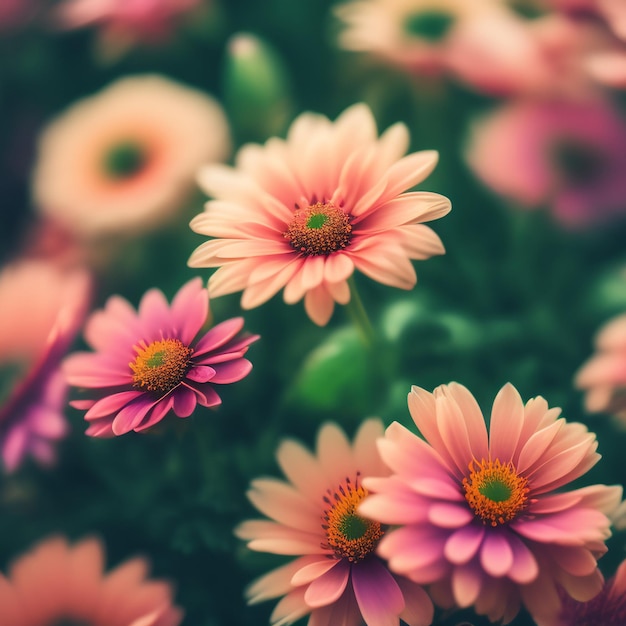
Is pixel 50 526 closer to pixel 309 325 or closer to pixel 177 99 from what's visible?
pixel 309 325

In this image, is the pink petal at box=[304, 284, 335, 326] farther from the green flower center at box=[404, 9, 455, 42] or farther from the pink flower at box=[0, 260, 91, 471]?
the green flower center at box=[404, 9, 455, 42]

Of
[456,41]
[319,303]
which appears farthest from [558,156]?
[319,303]

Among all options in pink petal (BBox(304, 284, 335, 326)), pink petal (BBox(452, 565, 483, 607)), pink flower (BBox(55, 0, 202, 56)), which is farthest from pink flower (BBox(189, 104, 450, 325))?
pink flower (BBox(55, 0, 202, 56))

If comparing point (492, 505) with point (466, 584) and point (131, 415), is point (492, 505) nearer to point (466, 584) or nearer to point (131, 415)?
point (466, 584)

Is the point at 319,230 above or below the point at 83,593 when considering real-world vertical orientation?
above

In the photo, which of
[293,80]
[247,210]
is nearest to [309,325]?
[247,210]

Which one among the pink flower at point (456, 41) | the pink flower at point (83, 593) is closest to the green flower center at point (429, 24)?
the pink flower at point (456, 41)
